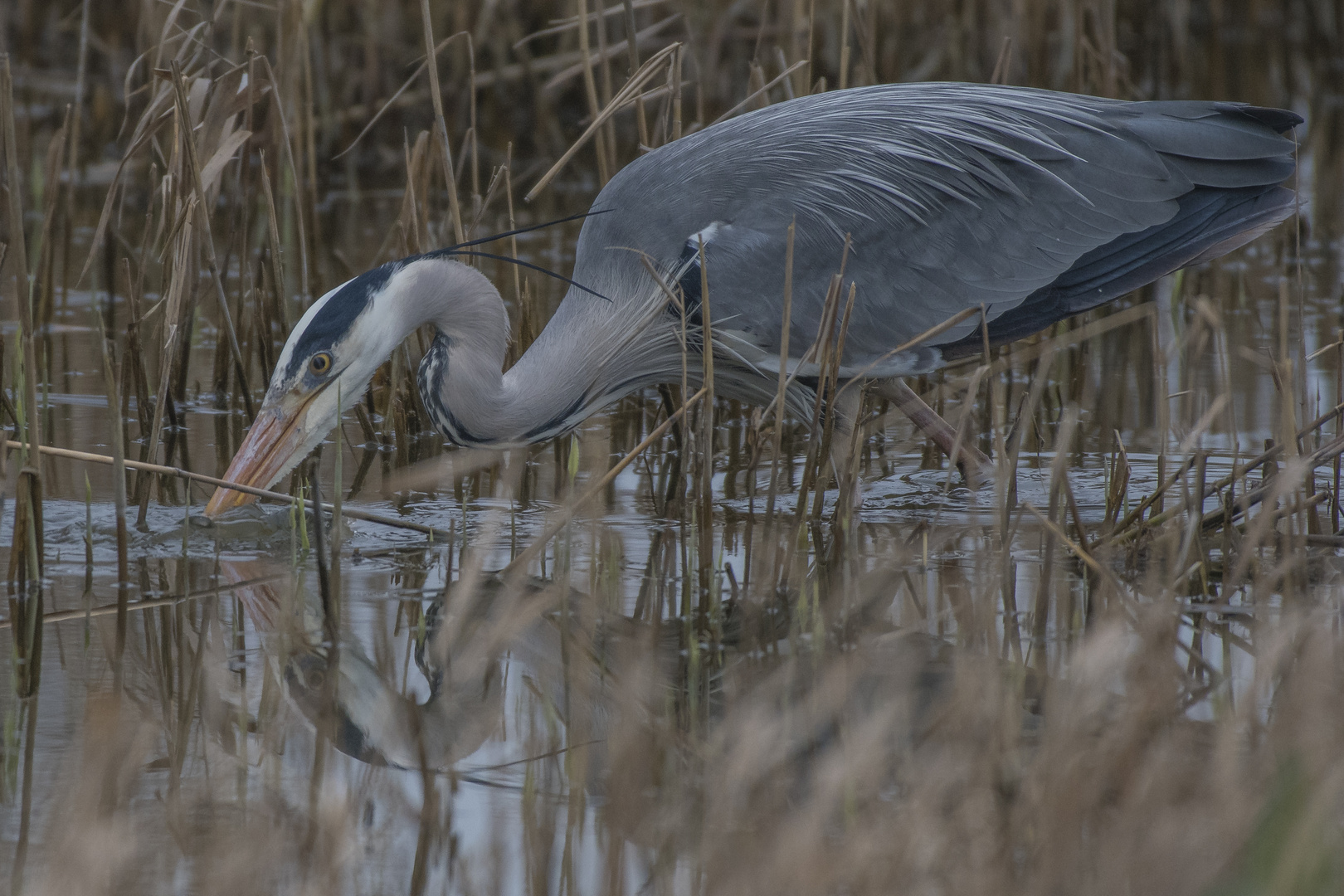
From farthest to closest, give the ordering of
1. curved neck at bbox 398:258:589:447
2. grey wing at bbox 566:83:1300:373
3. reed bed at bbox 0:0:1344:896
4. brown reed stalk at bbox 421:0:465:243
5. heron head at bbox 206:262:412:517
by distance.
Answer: brown reed stalk at bbox 421:0:465:243, grey wing at bbox 566:83:1300:373, curved neck at bbox 398:258:589:447, heron head at bbox 206:262:412:517, reed bed at bbox 0:0:1344:896

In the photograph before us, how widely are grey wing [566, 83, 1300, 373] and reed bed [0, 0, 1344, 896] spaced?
0.26m

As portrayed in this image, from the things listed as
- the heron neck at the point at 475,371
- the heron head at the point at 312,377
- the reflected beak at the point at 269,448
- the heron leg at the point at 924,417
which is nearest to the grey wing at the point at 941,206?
the heron leg at the point at 924,417

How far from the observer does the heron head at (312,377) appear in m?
3.82

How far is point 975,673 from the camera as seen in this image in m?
2.42

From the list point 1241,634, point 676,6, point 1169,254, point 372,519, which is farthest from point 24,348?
point 676,6

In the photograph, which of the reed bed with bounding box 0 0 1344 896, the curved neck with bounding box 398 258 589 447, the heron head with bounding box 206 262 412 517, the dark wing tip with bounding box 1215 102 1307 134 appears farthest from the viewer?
the dark wing tip with bounding box 1215 102 1307 134

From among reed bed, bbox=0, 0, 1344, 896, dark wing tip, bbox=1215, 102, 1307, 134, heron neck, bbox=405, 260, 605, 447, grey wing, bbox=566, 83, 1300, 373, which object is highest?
dark wing tip, bbox=1215, 102, 1307, 134

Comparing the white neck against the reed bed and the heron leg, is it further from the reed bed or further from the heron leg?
the heron leg

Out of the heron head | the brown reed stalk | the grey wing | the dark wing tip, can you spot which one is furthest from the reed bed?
the dark wing tip

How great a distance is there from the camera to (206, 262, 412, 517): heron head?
3.82 m

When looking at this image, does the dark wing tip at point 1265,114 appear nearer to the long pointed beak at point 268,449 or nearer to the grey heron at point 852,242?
the grey heron at point 852,242

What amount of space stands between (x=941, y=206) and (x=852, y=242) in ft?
0.99

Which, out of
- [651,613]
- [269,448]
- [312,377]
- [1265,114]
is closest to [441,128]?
[312,377]

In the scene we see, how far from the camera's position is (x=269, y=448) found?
388 cm
